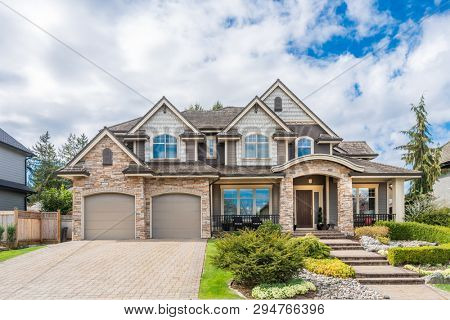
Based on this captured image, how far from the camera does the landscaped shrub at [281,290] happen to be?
873 centimetres

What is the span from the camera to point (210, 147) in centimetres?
2202

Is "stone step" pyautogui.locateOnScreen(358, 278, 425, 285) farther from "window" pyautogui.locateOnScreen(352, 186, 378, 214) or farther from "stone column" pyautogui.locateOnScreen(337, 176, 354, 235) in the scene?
"window" pyautogui.locateOnScreen(352, 186, 378, 214)

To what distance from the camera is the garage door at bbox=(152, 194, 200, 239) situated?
1947 cm

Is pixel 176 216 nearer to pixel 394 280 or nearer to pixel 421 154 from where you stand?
pixel 394 280

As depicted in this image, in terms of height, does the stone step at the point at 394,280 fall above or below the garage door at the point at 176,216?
below

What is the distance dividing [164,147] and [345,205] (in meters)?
10.9

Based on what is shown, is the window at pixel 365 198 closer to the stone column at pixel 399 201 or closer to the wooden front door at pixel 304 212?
the stone column at pixel 399 201

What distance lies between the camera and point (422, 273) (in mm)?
11758

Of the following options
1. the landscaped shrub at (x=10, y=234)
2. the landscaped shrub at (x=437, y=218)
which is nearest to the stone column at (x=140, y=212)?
the landscaped shrub at (x=10, y=234)

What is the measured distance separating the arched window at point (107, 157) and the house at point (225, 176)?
5cm

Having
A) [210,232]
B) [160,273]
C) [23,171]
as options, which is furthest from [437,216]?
[23,171]

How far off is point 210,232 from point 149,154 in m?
6.00

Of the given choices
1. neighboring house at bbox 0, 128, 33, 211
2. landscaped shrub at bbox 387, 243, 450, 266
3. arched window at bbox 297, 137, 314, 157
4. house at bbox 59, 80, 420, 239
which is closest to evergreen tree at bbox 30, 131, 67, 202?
neighboring house at bbox 0, 128, 33, 211

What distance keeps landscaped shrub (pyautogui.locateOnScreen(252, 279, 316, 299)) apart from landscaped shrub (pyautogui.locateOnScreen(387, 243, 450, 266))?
17.6 ft
